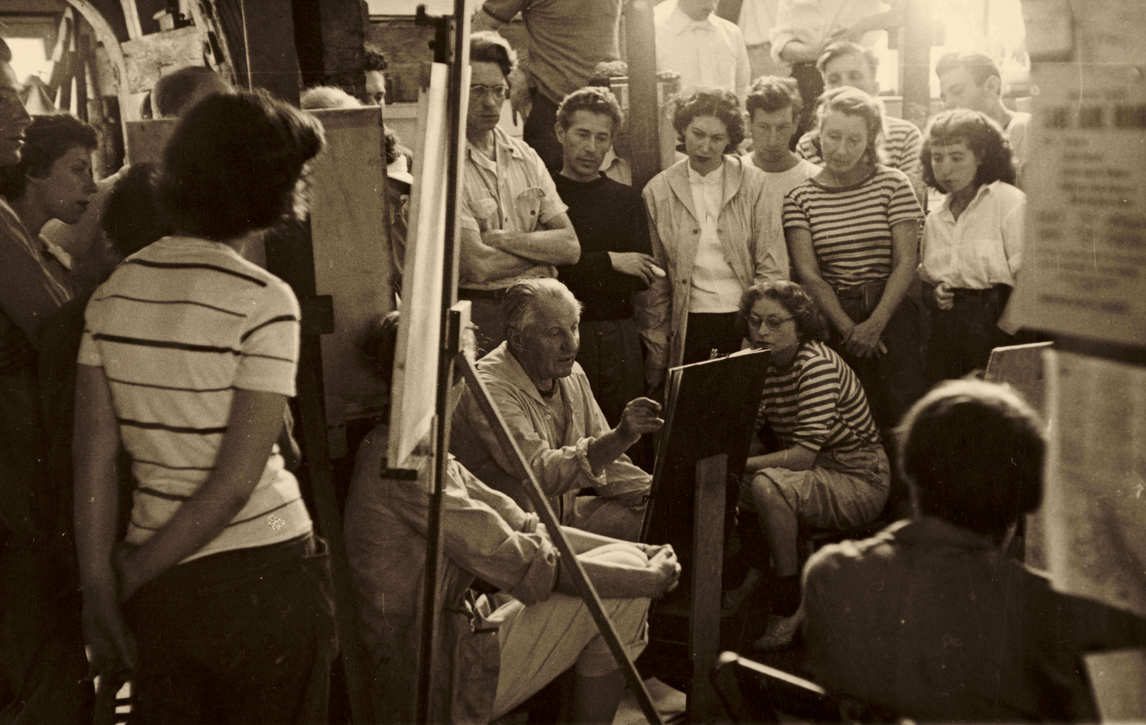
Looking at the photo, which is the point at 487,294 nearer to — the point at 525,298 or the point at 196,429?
the point at 525,298

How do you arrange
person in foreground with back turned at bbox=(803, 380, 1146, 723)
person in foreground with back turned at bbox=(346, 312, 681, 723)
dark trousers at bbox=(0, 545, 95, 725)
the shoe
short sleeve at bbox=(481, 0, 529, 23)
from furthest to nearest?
short sleeve at bbox=(481, 0, 529, 23)
the shoe
person in foreground with back turned at bbox=(346, 312, 681, 723)
dark trousers at bbox=(0, 545, 95, 725)
person in foreground with back turned at bbox=(803, 380, 1146, 723)

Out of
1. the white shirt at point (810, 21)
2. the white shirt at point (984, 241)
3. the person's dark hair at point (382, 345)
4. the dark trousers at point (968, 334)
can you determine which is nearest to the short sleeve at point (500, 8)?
the white shirt at point (810, 21)

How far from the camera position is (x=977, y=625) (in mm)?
1941

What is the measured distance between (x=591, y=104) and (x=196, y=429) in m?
2.79

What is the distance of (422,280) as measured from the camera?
2166mm

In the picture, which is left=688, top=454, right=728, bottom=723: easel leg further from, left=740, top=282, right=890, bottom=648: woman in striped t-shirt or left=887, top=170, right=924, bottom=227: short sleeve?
left=887, top=170, right=924, bottom=227: short sleeve

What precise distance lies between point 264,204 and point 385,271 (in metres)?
0.98

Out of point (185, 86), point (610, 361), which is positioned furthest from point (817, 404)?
point (185, 86)

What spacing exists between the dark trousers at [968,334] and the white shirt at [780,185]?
63 cm

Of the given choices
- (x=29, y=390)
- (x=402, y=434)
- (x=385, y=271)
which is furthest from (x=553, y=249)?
(x=402, y=434)

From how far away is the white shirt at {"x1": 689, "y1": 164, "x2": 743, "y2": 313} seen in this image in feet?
15.7

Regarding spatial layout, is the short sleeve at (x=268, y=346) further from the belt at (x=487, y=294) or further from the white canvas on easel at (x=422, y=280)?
the belt at (x=487, y=294)

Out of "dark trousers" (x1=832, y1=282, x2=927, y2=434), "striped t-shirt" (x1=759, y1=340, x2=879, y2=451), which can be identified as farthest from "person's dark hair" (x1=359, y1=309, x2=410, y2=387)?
"dark trousers" (x1=832, y1=282, x2=927, y2=434)

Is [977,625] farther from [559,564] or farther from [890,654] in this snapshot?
[559,564]
